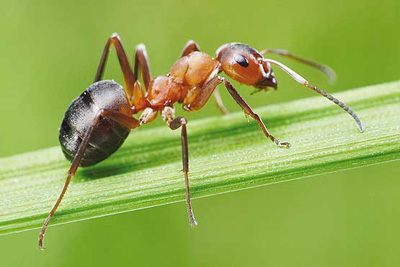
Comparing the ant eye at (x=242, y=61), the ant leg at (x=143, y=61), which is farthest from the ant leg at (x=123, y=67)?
the ant eye at (x=242, y=61)

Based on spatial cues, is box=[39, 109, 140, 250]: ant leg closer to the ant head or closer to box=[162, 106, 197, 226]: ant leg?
box=[162, 106, 197, 226]: ant leg

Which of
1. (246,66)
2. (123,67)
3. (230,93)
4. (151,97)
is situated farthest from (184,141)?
(123,67)

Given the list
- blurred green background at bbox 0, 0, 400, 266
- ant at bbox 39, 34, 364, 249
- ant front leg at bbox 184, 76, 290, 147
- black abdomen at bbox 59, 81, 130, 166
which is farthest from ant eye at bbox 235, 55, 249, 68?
blurred green background at bbox 0, 0, 400, 266

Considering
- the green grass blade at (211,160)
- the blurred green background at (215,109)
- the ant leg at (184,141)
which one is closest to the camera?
the green grass blade at (211,160)

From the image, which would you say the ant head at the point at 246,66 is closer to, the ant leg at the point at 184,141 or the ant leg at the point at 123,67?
the ant leg at the point at 184,141

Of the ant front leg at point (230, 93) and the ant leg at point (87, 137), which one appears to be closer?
the ant leg at point (87, 137)

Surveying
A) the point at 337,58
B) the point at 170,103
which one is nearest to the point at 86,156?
the point at 170,103
